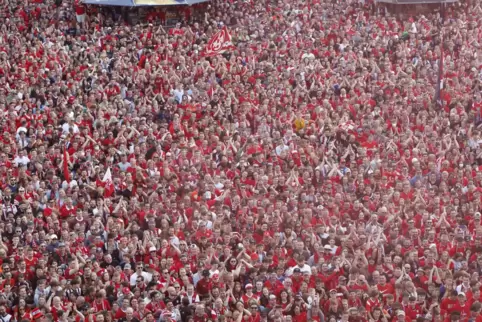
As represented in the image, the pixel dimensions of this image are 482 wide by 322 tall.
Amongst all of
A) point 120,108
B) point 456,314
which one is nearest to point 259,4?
point 120,108

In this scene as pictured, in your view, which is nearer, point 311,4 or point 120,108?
point 120,108

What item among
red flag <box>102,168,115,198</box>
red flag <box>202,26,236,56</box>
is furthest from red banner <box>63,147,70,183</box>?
red flag <box>202,26,236,56</box>

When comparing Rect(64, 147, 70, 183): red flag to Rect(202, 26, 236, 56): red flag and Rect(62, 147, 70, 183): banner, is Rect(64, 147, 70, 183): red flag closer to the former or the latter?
Rect(62, 147, 70, 183): banner

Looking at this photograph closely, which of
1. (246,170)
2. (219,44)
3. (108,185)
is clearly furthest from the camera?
(219,44)

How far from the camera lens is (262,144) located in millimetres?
23562

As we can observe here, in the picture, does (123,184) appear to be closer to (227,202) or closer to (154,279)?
(227,202)

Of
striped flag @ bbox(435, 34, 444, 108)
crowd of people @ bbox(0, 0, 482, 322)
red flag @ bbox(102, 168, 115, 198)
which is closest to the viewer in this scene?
crowd of people @ bbox(0, 0, 482, 322)

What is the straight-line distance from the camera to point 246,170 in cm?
2198

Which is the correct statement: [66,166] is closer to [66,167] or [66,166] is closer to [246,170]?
[66,167]

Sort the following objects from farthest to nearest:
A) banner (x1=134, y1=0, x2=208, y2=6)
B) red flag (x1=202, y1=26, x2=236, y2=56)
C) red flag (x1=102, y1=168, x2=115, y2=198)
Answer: banner (x1=134, y1=0, x2=208, y2=6) → red flag (x1=202, y1=26, x2=236, y2=56) → red flag (x1=102, y1=168, x2=115, y2=198)

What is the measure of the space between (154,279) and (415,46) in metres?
13.2

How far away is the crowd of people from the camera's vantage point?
17969 millimetres

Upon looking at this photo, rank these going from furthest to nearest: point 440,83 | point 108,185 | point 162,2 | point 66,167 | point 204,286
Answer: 1. point 162,2
2. point 440,83
3. point 66,167
4. point 108,185
5. point 204,286

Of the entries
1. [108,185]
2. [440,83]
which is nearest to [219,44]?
[440,83]
